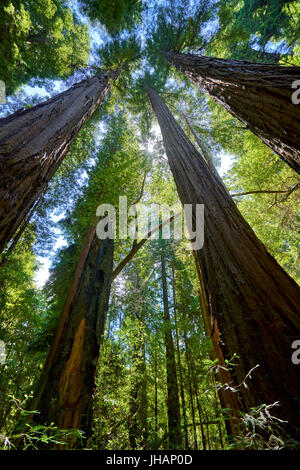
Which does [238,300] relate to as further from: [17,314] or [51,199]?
[17,314]

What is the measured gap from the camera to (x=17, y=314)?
720 cm

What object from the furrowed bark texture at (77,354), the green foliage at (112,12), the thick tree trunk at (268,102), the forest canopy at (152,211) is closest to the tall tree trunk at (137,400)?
the forest canopy at (152,211)

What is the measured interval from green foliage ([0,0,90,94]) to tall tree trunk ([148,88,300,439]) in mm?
6084

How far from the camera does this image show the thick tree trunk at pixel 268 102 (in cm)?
146

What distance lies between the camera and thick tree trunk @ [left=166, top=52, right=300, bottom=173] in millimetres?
1456

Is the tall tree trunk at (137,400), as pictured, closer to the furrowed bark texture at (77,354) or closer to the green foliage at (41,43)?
the furrowed bark texture at (77,354)

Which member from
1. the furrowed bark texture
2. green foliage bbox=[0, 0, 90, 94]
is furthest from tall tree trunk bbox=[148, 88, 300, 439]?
green foliage bbox=[0, 0, 90, 94]

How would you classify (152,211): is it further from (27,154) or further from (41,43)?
(41,43)

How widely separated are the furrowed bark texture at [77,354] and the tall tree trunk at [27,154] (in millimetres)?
2972

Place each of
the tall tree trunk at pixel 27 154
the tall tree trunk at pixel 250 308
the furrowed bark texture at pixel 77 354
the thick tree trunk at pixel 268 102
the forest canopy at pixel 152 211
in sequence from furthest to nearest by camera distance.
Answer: the furrowed bark texture at pixel 77 354
the thick tree trunk at pixel 268 102
the tall tree trunk at pixel 27 154
the forest canopy at pixel 152 211
the tall tree trunk at pixel 250 308

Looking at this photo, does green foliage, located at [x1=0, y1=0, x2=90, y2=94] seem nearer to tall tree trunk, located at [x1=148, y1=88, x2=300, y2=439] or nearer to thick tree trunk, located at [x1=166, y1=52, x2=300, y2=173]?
thick tree trunk, located at [x1=166, y1=52, x2=300, y2=173]

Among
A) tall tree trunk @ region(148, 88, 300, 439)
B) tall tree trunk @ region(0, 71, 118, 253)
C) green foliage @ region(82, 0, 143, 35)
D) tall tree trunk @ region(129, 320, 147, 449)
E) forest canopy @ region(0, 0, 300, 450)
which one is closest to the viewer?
tall tree trunk @ region(148, 88, 300, 439)

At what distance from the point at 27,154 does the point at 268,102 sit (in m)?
1.98

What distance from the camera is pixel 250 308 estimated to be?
988mm
